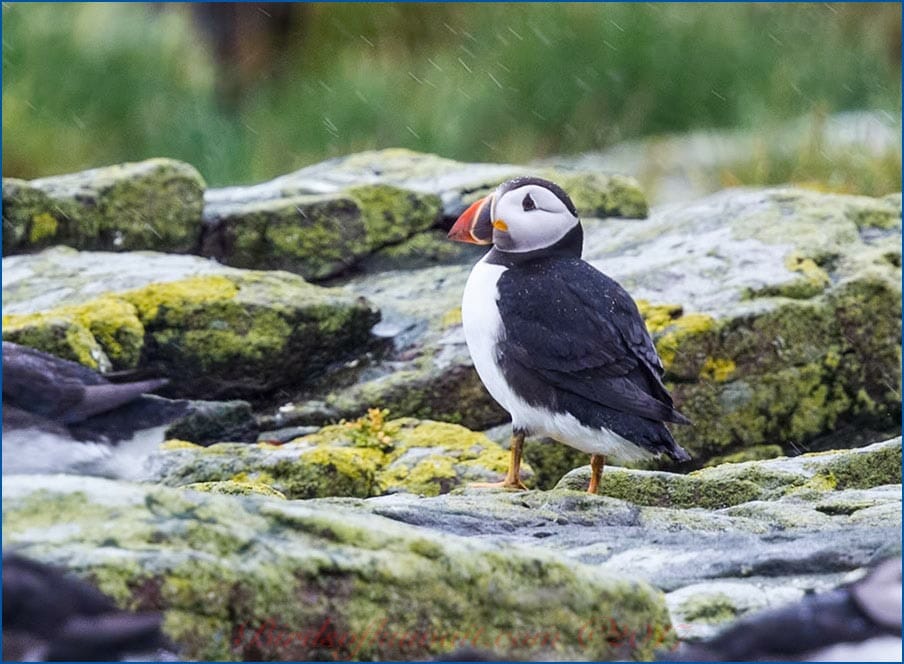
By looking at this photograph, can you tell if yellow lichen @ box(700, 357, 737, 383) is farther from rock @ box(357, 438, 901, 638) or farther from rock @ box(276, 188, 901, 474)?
rock @ box(357, 438, 901, 638)

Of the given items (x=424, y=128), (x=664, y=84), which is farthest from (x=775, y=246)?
(x=664, y=84)

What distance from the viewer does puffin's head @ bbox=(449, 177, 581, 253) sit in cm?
486

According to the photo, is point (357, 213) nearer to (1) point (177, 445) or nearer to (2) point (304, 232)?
(2) point (304, 232)

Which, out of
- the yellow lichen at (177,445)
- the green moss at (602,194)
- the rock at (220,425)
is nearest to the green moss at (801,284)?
the green moss at (602,194)

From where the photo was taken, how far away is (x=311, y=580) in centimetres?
277

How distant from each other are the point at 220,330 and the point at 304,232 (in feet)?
3.58

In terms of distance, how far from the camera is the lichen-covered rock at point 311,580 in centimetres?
266

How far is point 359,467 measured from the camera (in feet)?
16.0

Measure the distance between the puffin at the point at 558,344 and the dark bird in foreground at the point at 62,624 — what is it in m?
2.21

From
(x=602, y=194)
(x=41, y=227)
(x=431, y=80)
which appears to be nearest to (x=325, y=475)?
(x=41, y=227)

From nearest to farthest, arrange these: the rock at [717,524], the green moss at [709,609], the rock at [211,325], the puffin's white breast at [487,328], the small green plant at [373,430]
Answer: the green moss at [709,609], the rock at [717,524], the puffin's white breast at [487,328], the small green plant at [373,430], the rock at [211,325]

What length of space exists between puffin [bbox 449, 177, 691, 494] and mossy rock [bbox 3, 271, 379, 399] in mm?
1145

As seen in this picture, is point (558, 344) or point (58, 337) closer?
point (558, 344)

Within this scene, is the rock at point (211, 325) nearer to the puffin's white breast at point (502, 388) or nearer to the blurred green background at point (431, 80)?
the puffin's white breast at point (502, 388)
